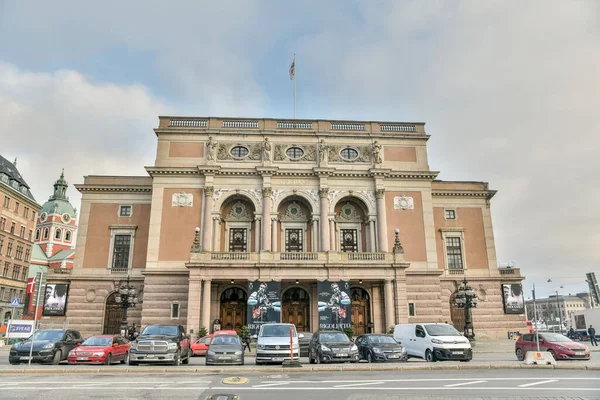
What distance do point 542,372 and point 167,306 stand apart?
2812cm

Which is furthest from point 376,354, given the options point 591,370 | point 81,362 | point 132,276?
point 132,276

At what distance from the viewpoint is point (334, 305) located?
3400 cm

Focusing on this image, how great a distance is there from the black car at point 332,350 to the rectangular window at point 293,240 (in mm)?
19289

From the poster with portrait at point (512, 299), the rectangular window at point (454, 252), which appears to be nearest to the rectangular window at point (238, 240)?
the rectangular window at point (454, 252)

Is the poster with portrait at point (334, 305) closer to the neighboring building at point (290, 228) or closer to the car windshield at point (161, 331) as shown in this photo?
the neighboring building at point (290, 228)

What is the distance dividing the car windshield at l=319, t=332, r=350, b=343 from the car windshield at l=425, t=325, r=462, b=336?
13.7ft

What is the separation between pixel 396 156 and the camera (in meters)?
41.1

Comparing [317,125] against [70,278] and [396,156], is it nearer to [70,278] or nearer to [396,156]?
[396,156]

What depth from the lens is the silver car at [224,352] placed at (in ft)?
60.4

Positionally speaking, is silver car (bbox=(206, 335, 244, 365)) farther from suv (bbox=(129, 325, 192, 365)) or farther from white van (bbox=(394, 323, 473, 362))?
white van (bbox=(394, 323, 473, 362))

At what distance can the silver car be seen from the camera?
1842 cm

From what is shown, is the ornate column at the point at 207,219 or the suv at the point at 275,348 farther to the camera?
the ornate column at the point at 207,219

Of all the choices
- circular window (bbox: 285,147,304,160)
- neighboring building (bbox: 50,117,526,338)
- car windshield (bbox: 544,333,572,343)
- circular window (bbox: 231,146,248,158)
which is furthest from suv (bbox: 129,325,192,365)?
circular window (bbox: 285,147,304,160)

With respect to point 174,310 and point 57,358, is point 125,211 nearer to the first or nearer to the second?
point 174,310
